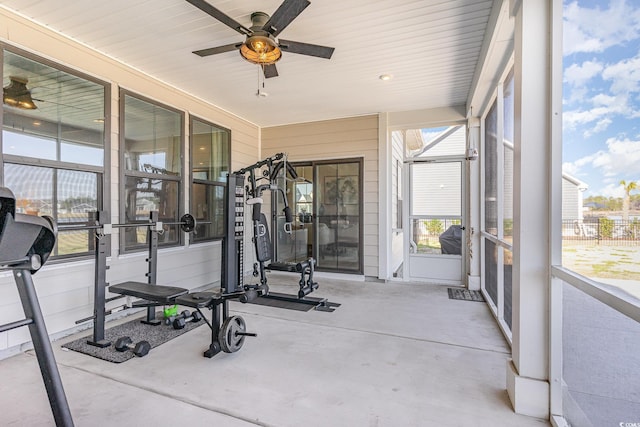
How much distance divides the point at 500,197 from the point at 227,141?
4.20 meters

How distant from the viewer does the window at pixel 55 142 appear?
9.07 feet

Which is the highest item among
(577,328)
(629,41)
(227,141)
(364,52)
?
(364,52)

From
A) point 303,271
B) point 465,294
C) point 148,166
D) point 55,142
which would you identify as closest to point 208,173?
point 148,166

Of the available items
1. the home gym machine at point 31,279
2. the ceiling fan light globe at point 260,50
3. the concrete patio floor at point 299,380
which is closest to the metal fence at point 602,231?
the concrete patio floor at point 299,380

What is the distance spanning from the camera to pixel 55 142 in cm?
304

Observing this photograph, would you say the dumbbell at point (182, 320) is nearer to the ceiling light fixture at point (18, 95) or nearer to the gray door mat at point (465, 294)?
the ceiling light fixture at point (18, 95)

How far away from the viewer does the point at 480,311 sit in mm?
3867

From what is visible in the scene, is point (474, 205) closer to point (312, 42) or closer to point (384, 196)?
point (384, 196)

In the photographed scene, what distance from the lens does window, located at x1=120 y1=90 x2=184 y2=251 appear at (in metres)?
3.72

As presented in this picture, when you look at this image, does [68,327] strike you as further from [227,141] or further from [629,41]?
[629,41]

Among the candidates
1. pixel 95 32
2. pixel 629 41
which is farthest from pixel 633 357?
pixel 95 32

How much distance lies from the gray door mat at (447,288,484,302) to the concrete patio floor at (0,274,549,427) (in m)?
0.98

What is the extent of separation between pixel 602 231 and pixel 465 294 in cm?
340

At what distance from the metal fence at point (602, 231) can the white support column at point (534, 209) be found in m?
0.13
